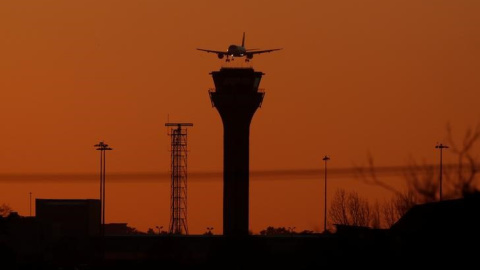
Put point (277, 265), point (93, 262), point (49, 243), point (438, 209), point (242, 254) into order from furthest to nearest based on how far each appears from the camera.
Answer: point (49, 243)
point (93, 262)
point (242, 254)
point (277, 265)
point (438, 209)

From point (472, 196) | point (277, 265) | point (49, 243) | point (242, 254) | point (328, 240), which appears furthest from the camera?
point (49, 243)

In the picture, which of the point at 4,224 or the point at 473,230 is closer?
the point at 473,230

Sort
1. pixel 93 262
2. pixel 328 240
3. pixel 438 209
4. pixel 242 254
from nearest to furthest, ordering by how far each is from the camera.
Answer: pixel 438 209, pixel 328 240, pixel 242 254, pixel 93 262

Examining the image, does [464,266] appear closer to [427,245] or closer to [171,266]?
[427,245]

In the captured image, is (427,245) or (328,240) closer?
(427,245)

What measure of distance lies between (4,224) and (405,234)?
178ft

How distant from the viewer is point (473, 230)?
93.7m

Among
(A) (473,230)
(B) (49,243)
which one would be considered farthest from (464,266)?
(B) (49,243)

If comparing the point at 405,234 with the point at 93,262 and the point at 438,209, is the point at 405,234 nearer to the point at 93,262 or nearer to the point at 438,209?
the point at 438,209

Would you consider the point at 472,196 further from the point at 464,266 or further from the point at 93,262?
the point at 93,262

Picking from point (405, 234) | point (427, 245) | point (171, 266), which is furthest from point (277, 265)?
point (427, 245)

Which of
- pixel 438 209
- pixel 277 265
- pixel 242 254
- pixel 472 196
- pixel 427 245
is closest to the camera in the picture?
pixel 472 196

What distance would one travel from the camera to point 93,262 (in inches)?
7042

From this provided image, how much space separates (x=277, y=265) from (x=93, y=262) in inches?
1558
